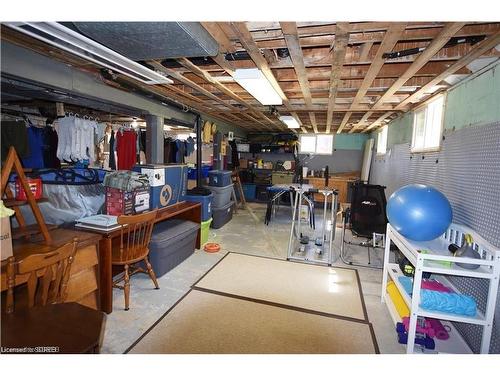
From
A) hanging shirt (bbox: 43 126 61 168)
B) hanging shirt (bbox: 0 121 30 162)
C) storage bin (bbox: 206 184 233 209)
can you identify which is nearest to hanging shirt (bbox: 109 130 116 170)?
hanging shirt (bbox: 43 126 61 168)

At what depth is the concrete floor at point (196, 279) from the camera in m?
2.05

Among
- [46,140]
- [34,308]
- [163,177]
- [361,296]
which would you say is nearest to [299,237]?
[361,296]

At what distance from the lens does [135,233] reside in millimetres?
2582

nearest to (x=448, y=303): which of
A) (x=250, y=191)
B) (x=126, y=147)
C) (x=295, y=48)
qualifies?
(x=295, y=48)

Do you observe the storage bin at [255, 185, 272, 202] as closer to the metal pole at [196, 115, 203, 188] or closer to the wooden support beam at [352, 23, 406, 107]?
the metal pole at [196, 115, 203, 188]

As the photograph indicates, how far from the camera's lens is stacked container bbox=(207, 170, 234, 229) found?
5.14 metres

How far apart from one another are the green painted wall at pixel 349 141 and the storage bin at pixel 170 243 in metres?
6.52

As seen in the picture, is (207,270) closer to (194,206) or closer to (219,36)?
(194,206)

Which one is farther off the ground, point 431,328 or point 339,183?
point 339,183

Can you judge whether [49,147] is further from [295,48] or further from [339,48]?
[339,48]

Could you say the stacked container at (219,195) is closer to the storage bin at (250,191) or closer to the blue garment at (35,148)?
the blue garment at (35,148)

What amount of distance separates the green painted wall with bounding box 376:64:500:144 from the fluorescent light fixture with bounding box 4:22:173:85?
9.23ft

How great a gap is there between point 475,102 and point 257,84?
82.7 inches

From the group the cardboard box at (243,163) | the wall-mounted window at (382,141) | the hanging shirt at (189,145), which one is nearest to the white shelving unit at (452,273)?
the wall-mounted window at (382,141)
